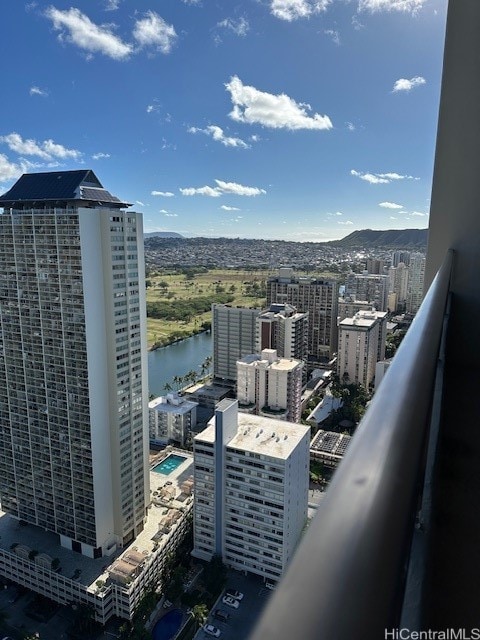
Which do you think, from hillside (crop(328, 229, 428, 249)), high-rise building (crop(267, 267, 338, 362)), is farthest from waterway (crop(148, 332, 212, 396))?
hillside (crop(328, 229, 428, 249))

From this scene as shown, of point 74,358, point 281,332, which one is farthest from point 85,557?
point 281,332

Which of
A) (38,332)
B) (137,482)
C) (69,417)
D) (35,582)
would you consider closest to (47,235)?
(38,332)

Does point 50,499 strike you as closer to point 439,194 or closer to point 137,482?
point 137,482

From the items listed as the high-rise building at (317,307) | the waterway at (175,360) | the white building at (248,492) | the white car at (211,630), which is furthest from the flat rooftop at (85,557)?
the high-rise building at (317,307)

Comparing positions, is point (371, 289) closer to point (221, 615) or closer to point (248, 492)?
point (248, 492)

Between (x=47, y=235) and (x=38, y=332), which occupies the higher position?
(x=47, y=235)

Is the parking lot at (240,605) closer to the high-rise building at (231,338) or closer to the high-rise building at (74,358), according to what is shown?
the high-rise building at (74,358)
